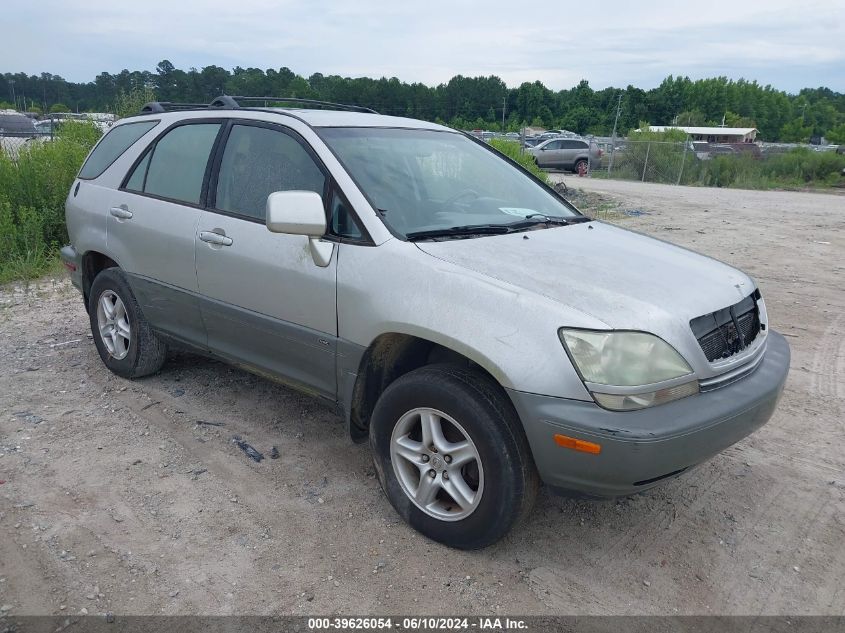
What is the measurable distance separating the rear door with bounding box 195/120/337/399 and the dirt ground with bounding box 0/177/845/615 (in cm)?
60

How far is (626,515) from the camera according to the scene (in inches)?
130

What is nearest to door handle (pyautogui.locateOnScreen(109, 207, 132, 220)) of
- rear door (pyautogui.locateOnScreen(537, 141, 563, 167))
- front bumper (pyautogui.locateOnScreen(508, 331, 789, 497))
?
front bumper (pyautogui.locateOnScreen(508, 331, 789, 497))

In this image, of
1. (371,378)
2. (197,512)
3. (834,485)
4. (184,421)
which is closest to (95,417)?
(184,421)

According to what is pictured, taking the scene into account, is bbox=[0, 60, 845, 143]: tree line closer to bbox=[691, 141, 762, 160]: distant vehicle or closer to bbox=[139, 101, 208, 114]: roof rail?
bbox=[691, 141, 762, 160]: distant vehicle

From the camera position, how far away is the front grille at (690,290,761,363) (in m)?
2.72

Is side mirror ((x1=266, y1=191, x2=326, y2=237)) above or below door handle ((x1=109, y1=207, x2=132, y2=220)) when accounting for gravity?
above

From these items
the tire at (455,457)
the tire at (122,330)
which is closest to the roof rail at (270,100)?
the tire at (122,330)

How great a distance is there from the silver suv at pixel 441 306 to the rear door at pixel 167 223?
1 centimetres

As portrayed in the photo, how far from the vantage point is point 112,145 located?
484cm

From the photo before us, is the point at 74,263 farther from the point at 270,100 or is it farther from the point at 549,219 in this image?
the point at 549,219

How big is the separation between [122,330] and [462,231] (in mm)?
2728

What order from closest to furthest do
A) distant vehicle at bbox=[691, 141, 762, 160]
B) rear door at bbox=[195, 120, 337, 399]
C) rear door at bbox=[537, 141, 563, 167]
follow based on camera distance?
rear door at bbox=[195, 120, 337, 399] → distant vehicle at bbox=[691, 141, 762, 160] → rear door at bbox=[537, 141, 563, 167]

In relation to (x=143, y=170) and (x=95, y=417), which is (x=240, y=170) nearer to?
(x=143, y=170)

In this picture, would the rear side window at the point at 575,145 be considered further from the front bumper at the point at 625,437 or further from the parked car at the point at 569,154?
the front bumper at the point at 625,437
